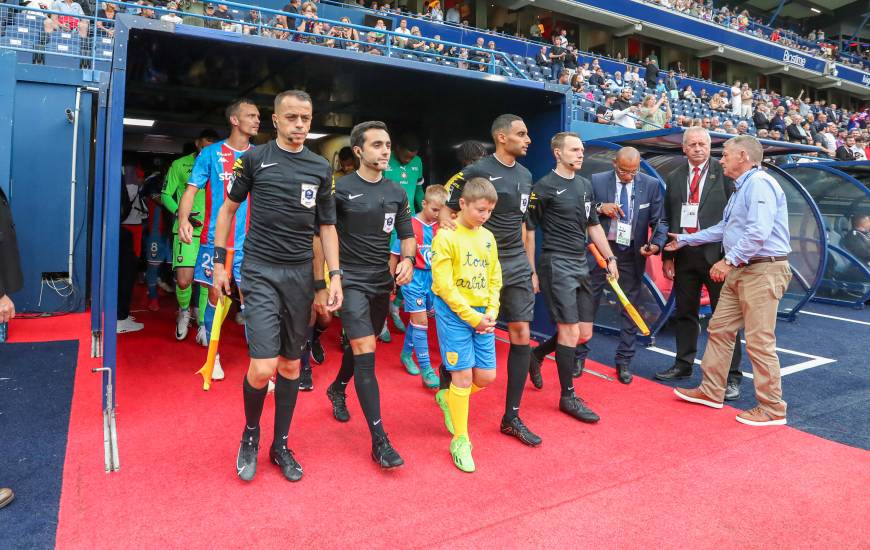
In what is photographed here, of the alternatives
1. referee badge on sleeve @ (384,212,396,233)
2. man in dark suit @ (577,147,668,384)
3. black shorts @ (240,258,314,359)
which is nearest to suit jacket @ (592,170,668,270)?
man in dark suit @ (577,147,668,384)

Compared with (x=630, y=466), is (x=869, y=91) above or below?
above

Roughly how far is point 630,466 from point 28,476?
11.0 ft

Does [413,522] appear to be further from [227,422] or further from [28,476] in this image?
[28,476]

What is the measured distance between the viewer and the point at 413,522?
106 inches

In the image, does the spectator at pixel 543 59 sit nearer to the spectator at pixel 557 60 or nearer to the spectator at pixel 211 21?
the spectator at pixel 557 60

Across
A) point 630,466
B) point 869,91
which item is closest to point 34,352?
point 630,466

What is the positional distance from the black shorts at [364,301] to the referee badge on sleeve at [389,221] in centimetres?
27

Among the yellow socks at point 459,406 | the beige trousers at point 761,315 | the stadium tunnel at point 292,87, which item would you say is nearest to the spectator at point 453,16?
the stadium tunnel at point 292,87

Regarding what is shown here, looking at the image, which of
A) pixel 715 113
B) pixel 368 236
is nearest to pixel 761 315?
pixel 368 236

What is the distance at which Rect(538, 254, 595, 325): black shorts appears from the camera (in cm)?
412

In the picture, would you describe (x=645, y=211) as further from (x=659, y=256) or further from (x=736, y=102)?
(x=736, y=102)

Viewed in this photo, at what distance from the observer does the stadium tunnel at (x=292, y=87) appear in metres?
3.73

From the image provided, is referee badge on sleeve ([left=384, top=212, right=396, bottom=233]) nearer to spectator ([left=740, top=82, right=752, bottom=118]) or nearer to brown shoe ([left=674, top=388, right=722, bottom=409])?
brown shoe ([left=674, top=388, right=722, bottom=409])

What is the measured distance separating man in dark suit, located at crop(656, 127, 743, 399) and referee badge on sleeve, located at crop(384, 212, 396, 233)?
2.71 m
